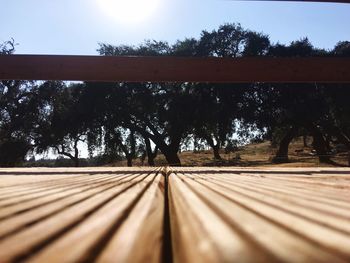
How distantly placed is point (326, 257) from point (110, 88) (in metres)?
25.1

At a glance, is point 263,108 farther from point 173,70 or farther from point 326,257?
point 326,257

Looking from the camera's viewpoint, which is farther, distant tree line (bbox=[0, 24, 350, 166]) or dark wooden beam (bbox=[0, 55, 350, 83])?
distant tree line (bbox=[0, 24, 350, 166])

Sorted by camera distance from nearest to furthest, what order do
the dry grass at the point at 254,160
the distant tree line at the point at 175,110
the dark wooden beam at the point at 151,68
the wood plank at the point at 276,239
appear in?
1. the wood plank at the point at 276,239
2. the dark wooden beam at the point at 151,68
3. the dry grass at the point at 254,160
4. the distant tree line at the point at 175,110

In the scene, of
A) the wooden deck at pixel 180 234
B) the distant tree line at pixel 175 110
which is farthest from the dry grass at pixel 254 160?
the wooden deck at pixel 180 234

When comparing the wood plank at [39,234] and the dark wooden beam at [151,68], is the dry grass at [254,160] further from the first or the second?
the wood plank at [39,234]

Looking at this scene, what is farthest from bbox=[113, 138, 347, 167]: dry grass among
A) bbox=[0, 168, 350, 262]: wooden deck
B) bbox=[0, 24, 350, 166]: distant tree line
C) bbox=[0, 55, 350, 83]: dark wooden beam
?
bbox=[0, 168, 350, 262]: wooden deck

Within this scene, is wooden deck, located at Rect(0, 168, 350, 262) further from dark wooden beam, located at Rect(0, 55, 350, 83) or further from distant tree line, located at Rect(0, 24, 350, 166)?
distant tree line, located at Rect(0, 24, 350, 166)

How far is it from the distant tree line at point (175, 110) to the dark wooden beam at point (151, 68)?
1934cm

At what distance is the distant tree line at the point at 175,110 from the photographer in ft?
77.0

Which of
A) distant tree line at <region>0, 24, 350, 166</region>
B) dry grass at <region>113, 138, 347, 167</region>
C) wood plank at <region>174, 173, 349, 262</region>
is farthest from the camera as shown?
distant tree line at <region>0, 24, 350, 166</region>

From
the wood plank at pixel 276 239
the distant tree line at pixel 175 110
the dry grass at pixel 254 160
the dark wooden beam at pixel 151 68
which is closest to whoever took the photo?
the wood plank at pixel 276 239

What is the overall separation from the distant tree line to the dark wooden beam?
19.3 m

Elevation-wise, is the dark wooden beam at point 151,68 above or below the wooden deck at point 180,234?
above

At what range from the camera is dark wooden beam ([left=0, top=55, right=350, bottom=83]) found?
3396 millimetres
